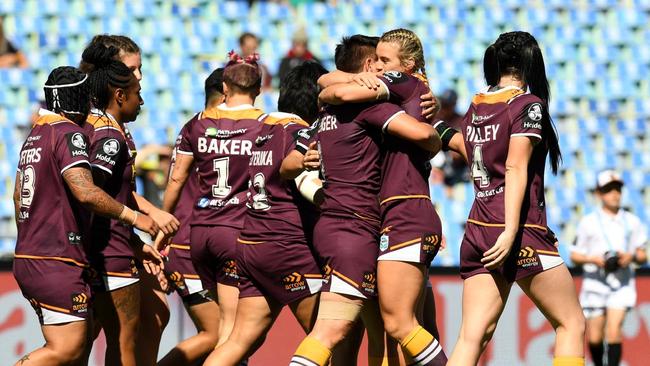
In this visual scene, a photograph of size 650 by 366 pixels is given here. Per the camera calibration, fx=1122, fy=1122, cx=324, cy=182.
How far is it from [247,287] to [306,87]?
1.36m

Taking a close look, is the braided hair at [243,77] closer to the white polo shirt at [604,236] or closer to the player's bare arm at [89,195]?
the player's bare arm at [89,195]

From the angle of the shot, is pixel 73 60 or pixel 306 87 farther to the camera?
pixel 73 60

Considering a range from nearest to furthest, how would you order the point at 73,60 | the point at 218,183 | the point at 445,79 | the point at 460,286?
the point at 218,183 → the point at 460,286 → the point at 73,60 → the point at 445,79

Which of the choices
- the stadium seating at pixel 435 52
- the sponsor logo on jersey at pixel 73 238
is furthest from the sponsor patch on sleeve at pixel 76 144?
the stadium seating at pixel 435 52

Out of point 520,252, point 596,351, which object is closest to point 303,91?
point 520,252

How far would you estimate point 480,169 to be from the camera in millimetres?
6305

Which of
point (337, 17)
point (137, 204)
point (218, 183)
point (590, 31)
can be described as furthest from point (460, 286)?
point (590, 31)

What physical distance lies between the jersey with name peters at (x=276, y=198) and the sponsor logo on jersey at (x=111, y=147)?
97 centimetres

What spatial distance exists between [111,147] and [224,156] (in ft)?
3.72

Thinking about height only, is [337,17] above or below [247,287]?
above

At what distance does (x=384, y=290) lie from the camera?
620 cm

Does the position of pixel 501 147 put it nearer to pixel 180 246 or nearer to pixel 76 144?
pixel 76 144

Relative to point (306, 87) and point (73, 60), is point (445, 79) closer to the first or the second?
point (73, 60)

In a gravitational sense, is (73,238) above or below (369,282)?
above
